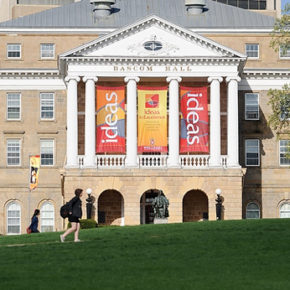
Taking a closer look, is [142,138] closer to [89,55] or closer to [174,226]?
[89,55]

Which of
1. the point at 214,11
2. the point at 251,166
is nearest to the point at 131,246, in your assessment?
the point at 251,166

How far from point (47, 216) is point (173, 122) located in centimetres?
1364

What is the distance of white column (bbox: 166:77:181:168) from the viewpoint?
82062mm

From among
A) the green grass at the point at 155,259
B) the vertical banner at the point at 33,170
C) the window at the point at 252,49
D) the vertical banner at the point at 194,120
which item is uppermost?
the window at the point at 252,49

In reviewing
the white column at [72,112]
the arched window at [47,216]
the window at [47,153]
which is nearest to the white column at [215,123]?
the white column at [72,112]

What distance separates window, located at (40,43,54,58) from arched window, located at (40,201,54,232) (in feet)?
35.2

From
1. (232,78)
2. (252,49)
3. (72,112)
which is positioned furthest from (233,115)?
(252,49)

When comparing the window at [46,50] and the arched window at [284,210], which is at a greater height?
the window at [46,50]

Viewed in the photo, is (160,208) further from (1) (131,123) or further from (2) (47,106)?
(2) (47,106)

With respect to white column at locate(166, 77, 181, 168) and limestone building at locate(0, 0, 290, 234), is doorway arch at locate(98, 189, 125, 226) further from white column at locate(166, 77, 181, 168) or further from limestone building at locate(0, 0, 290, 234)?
white column at locate(166, 77, 181, 168)

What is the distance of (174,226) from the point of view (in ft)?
187

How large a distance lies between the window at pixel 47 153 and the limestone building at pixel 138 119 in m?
0.10

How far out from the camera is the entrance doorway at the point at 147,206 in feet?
279

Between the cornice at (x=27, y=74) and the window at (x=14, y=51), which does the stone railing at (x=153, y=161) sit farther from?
the window at (x=14, y=51)
